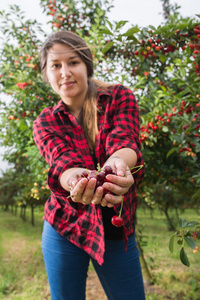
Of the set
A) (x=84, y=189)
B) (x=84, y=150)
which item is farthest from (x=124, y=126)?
(x=84, y=189)

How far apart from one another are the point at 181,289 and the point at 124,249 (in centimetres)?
270

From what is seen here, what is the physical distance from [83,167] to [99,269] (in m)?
0.55

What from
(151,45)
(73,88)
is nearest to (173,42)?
(151,45)

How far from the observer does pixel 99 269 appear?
139 cm

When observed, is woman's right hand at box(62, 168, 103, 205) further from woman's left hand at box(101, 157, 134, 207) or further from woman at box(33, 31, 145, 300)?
woman at box(33, 31, 145, 300)

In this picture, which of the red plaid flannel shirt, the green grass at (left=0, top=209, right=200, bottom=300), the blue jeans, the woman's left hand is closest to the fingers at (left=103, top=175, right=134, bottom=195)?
the woman's left hand

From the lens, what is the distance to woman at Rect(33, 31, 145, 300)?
128 centimetres

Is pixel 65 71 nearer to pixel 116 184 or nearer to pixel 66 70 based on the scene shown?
pixel 66 70

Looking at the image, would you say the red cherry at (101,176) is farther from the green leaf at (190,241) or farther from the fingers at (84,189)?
the green leaf at (190,241)

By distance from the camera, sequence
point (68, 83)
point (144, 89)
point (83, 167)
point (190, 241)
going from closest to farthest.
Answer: point (190, 241), point (83, 167), point (68, 83), point (144, 89)

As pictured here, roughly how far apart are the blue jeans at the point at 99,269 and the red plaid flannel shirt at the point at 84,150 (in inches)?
3.0

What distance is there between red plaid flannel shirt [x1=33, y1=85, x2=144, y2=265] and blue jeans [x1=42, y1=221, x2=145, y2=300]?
77 millimetres

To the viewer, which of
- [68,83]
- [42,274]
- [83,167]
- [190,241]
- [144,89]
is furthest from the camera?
[42,274]

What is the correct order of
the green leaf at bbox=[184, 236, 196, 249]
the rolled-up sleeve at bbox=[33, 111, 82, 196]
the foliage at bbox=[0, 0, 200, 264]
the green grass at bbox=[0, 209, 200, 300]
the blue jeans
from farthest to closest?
the green grass at bbox=[0, 209, 200, 300] → the foliage at bbox=[0, 0, 200, 264] → the blue jeans → the rolled-up sleeve at bbox=[33, 111, 82, 196] → the green leaf at bbox=[184, 236, 196, 249]
